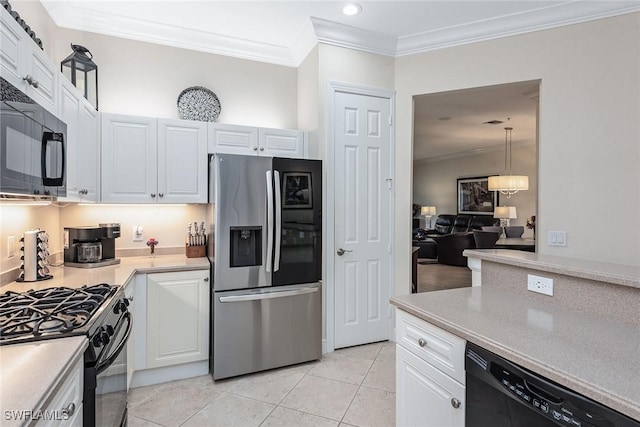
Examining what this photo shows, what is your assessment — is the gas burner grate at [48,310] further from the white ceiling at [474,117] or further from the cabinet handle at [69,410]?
the white ceiling at [474,117]

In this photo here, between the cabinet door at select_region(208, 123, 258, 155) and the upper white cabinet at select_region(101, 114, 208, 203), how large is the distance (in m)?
0.08

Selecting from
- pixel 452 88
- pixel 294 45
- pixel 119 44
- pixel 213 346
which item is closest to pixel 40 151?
pixel 213 346

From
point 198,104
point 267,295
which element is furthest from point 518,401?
point 198,104

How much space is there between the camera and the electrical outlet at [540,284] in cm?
153

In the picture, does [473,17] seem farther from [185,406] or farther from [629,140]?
[185,406]

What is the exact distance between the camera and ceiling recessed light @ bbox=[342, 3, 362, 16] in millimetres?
2728

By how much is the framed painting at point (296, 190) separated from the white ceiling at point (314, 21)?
1.32m

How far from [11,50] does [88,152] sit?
3.53 ft

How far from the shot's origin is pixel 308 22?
2984 millimetres

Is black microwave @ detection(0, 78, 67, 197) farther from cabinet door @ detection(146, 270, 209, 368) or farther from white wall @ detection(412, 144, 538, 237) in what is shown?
white wall @ detection(412, 144, 538, 237)

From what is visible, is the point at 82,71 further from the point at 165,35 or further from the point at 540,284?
the point at 540,284

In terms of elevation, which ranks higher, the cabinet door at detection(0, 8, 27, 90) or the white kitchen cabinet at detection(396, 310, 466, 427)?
the cabinet door at detection(0, 8, 27, 90)

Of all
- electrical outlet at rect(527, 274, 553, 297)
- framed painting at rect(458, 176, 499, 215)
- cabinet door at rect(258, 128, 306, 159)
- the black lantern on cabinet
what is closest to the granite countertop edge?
electrical outlet at rect(527, 274, 553, 297)

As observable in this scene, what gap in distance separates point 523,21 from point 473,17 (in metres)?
0.42
